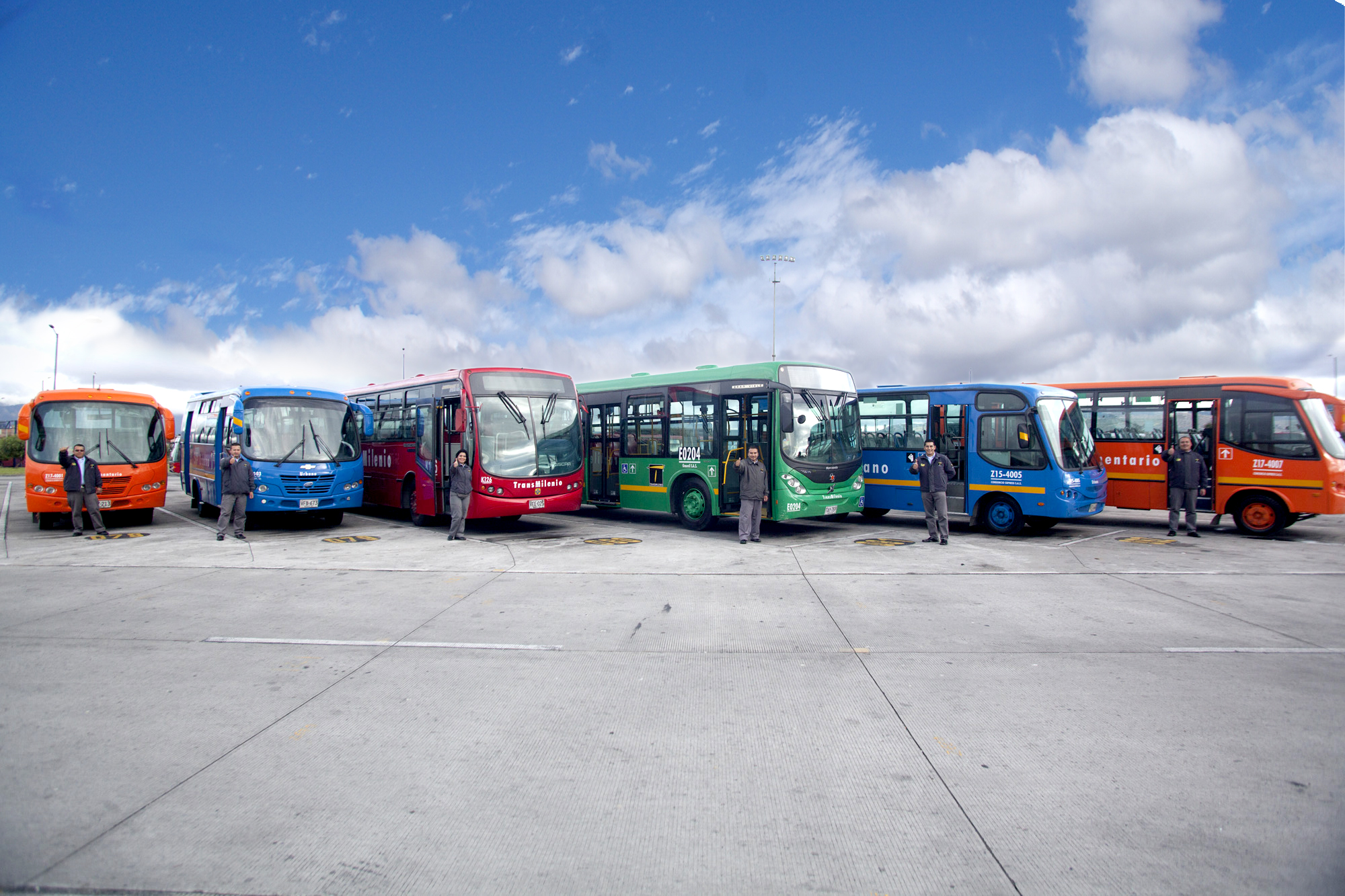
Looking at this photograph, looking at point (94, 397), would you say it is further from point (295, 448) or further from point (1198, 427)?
point (1198, 427)

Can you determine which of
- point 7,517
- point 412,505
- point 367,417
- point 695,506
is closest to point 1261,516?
point 695,506

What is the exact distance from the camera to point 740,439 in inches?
573

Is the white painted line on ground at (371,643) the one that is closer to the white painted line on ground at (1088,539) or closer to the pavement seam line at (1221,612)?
the pavement seam line at (1221,612)

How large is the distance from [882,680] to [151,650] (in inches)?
228

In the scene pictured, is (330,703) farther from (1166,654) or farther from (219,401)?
(219,401)

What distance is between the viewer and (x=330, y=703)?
199 inches

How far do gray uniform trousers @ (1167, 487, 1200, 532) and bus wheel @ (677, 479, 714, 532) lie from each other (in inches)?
330

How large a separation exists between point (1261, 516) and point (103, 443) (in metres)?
22.5

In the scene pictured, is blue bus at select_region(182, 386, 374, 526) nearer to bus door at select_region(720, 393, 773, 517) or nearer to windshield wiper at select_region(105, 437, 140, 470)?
windshield wiper at select_region(105, 437, 140, 470)

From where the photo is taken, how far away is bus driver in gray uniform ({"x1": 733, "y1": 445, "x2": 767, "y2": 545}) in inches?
530

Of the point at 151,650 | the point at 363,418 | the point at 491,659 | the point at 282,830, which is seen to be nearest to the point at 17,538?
the point at 363,418

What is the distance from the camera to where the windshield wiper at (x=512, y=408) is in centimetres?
1493

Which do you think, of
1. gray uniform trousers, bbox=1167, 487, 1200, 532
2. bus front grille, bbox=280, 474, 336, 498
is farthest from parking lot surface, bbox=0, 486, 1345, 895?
bus front grille, bbox=280, 474, 336, 498

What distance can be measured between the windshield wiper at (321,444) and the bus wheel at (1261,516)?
1749cm
